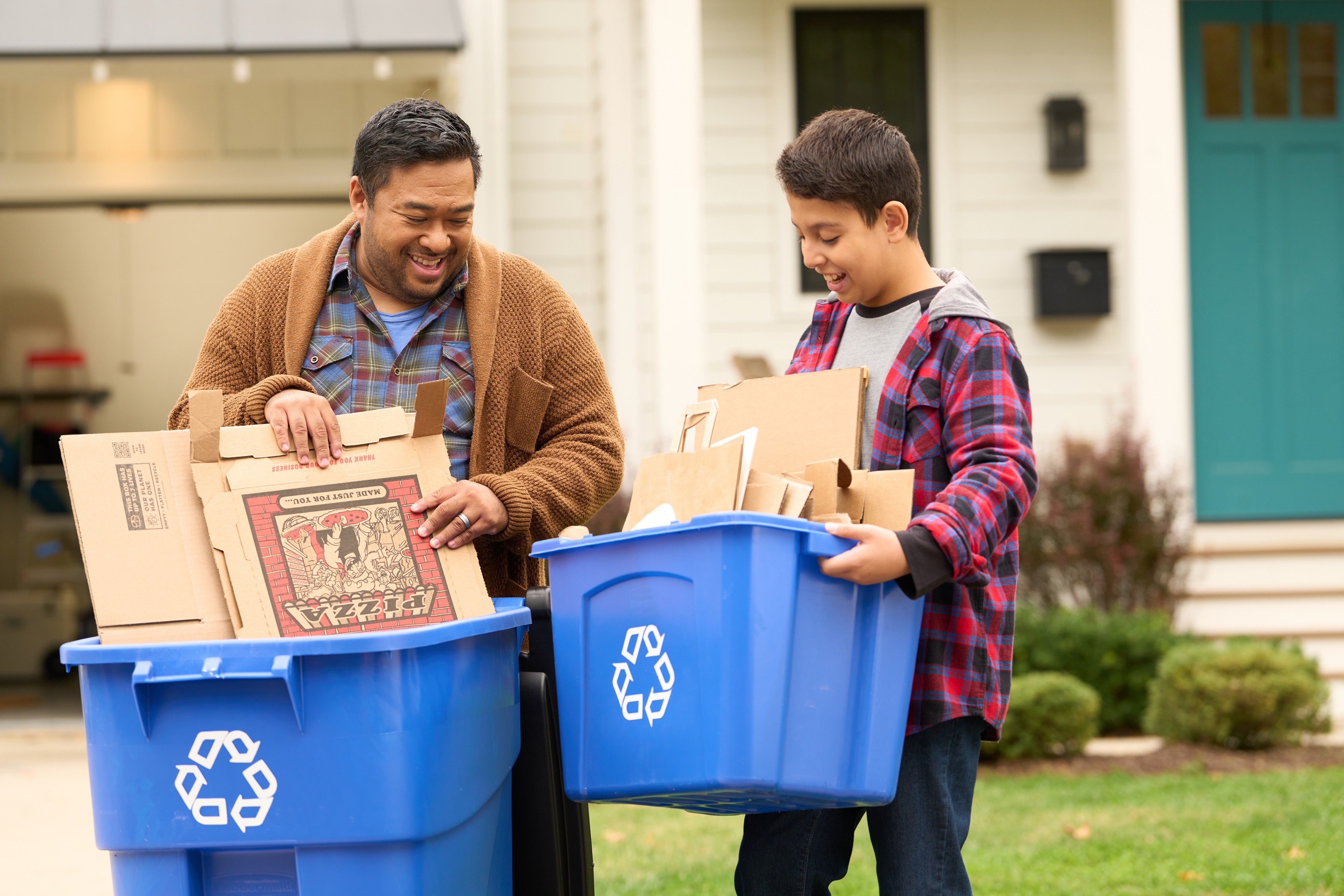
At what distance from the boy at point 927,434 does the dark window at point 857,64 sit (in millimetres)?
5642

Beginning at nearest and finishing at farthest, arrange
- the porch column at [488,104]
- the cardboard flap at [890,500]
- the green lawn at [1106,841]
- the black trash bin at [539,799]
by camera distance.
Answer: the cardboard flap at [890,500], the black trash bin at [539,799], the green lawn at [1106,841], the porch column at [488,104]

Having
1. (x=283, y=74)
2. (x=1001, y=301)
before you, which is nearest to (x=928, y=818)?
(x=283, y=74)

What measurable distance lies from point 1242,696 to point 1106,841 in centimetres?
153

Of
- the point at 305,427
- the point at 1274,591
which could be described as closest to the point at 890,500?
the point at 305,427

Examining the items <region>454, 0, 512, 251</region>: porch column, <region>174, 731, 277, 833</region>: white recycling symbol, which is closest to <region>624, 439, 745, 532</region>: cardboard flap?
<region>174, 731, 277, 833</region>: white recycling symbol

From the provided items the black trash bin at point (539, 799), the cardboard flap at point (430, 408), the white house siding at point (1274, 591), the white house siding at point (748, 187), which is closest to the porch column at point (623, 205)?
the white house siding at point (748, 187)

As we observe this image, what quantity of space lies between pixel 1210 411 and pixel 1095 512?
1488 millimetres

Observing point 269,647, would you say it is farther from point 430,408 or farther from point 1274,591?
point 1274,591

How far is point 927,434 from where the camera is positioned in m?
2.20

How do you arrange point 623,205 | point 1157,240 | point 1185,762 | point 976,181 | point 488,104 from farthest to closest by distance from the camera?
point 976,181, point 623,205, point 488,104, point 1157,240, point 1185,762

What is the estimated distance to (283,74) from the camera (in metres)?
6.68

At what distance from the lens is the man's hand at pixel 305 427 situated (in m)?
2.23

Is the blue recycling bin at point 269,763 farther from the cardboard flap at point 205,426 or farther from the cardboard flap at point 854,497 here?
the cardboard flap at point 854,497

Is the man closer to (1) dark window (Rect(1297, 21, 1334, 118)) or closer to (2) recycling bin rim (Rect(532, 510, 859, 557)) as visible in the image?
(2) recycling bin rim (Rect(532, 510, 859, 557))
